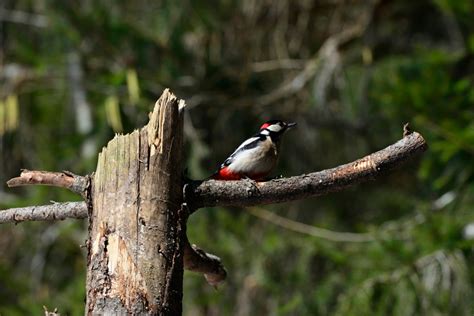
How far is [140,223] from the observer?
269 cm

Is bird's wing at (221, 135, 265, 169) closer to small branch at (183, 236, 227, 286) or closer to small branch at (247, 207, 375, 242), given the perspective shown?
small branch at (183, 236, 227, 286)

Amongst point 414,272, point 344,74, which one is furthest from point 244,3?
point 414,272

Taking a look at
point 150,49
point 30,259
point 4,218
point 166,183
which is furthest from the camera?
point 30,259

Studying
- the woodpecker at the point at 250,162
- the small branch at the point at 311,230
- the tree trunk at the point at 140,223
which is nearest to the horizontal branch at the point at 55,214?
the tree trunk at the point at 140,223

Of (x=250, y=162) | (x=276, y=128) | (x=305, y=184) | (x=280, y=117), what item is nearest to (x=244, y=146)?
(x=250, y=162)

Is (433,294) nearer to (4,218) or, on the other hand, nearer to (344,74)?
(344,74)

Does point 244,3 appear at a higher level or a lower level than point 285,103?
higher

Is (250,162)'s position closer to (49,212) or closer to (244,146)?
(244,146)

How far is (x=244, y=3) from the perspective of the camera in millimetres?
7973

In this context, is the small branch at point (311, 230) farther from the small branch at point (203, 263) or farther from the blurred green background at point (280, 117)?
the small branch at point (203, 263)

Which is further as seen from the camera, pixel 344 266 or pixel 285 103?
pixel 285 103

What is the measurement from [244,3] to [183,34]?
714 millimetres

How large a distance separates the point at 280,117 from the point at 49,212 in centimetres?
484

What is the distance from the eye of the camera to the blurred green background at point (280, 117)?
19.9 feet
